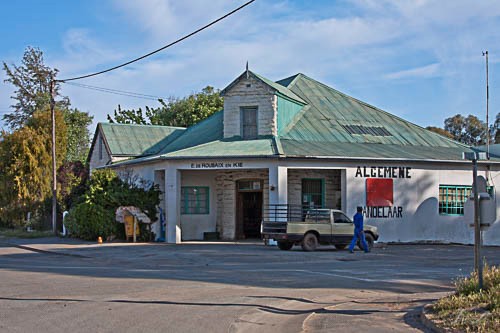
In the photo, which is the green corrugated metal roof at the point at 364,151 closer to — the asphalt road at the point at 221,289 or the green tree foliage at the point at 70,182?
the asphalt road at the point at 221,289

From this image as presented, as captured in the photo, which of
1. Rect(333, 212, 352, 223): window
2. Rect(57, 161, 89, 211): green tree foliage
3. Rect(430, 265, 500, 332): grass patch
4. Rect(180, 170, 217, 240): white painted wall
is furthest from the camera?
Rect(57, 161, 89, 211): green tree foliage

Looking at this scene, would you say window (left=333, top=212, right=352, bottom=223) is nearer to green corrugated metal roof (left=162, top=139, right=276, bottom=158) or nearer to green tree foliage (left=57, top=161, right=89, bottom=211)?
green corrugated metal roof (left=162, top=139, right=276, bottom=158)

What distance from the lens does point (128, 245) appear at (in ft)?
86.5

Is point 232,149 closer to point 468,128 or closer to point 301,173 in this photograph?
point 301,173

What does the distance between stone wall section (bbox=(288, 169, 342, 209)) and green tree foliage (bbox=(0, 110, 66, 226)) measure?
18.9 m

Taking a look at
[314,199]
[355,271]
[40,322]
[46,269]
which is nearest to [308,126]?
[314,199]

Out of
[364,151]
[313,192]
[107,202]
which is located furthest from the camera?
[313,192]

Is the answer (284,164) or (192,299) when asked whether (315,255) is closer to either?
(284,164)

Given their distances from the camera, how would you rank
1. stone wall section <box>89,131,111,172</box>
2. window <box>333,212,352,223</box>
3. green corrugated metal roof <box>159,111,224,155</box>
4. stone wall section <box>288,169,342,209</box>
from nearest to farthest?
window <box>333,212,352,223</box> → stone wall section <box>288,169,342,209</box> → green corrugated metal roof <box>159,111,224,155</box> → stone wall section <box>89,131,111,172</box>

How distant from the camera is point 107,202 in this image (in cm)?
2912

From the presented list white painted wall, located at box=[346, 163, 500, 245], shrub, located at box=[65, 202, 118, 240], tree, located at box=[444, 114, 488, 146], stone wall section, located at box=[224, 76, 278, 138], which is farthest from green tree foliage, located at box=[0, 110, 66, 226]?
tree, located at box=[444, 114, 488, 146]

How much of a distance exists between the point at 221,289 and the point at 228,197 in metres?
16.4

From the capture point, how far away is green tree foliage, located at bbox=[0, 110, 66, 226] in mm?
39750

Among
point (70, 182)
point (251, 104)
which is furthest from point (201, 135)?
point (70, 182)
